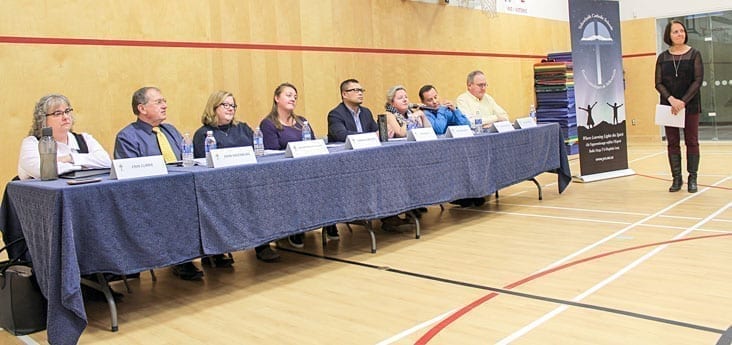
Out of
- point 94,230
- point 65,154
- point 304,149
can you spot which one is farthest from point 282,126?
point 94,230

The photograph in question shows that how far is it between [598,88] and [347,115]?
120 inches

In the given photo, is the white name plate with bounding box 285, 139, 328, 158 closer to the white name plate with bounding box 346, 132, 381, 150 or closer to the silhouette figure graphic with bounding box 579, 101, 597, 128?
the white name plate with bounding box 346, 132, 381, 150

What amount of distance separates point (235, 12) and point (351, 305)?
138 inches

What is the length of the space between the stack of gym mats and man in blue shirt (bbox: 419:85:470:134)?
160 inches

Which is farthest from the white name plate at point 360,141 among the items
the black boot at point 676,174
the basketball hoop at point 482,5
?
the basketball hoop at point 482,5

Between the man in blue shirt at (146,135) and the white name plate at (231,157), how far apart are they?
2.33 feet

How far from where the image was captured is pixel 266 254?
3.98 metres

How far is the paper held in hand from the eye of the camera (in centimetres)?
530

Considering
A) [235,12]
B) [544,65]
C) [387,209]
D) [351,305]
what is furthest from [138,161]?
[544,65]

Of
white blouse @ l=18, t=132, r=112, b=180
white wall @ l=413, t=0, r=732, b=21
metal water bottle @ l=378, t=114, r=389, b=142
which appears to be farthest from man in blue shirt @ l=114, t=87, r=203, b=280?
white wall @ l=413, t=0, r=732, b=21

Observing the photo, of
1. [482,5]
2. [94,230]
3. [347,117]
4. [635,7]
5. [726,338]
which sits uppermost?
[635,7]

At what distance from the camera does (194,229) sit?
2963 mm

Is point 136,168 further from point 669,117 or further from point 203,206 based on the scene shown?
point 669,117

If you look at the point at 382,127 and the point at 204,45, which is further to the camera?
the point at 204,45
